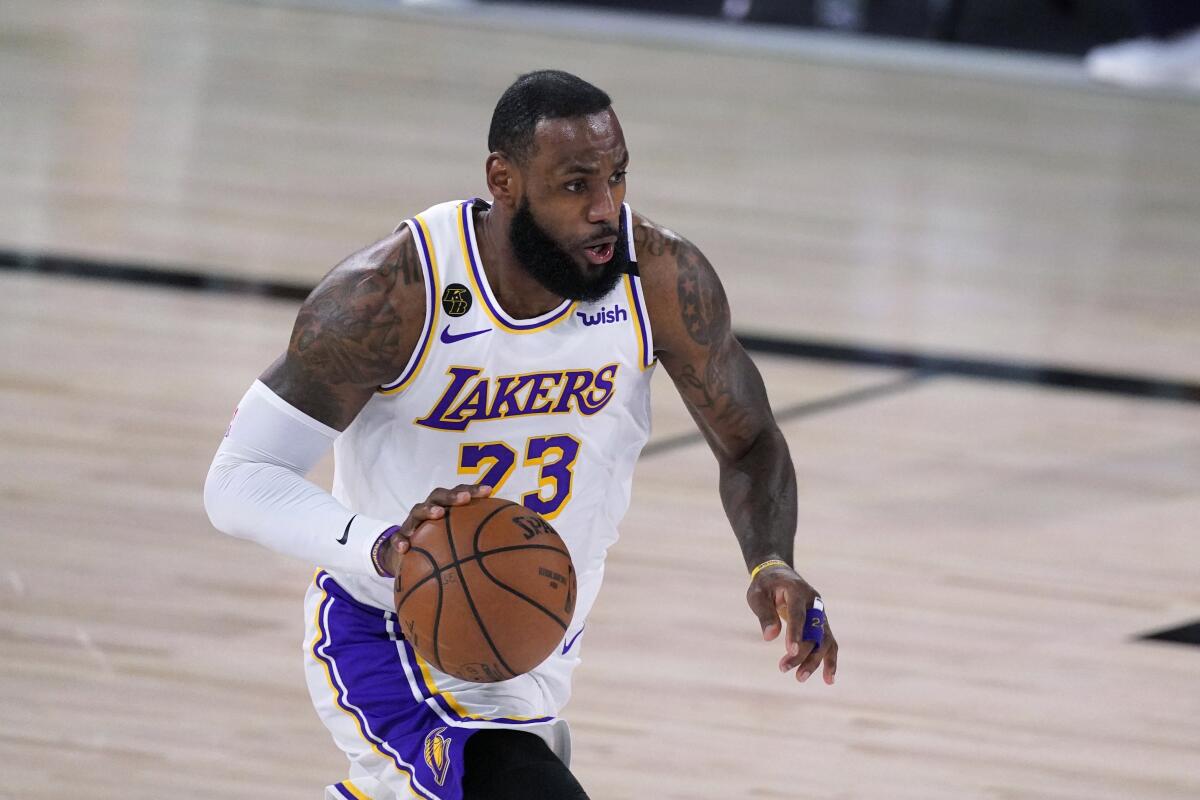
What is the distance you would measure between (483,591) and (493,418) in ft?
1.34

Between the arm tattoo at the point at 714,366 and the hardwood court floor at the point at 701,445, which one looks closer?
the arm tattoo at the point at 714,366

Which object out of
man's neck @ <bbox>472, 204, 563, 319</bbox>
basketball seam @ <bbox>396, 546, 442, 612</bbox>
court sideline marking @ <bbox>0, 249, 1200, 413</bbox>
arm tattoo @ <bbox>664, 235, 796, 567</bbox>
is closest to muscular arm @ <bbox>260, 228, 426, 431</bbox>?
man's neck @ <bbox>472, 204, 563, 319</bbox>

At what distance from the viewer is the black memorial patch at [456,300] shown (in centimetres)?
314

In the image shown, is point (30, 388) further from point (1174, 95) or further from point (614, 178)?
point (1174, 95)

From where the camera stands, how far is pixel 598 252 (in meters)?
3.05

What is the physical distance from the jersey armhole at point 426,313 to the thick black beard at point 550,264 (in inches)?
5.3

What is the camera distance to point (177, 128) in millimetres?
10359

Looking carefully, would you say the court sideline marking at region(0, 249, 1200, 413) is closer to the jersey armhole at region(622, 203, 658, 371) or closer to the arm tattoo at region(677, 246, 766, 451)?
the arm tattoo at region(677, 246, 766, 451)

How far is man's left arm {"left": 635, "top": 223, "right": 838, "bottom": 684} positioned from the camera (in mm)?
3271

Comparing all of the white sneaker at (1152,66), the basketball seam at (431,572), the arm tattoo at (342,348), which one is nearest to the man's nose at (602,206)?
the arm tattoo at (342,348)

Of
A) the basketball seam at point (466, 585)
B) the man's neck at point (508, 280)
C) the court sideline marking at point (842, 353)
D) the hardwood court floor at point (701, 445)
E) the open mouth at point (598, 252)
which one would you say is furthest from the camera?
the court sideline marking at point (842, 353)

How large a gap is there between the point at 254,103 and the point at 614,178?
843cm

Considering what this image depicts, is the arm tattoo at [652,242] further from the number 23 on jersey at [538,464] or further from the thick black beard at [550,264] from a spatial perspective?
the number 23 on jersey at [538,464]

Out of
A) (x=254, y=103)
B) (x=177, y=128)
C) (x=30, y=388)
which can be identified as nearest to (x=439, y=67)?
(x=254, y=103)
